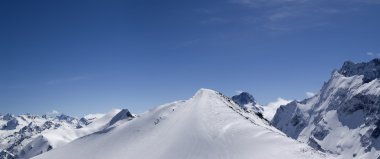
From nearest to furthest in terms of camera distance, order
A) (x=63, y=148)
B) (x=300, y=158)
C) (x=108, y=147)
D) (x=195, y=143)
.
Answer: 1. (x=300, y=158)
2. (x=195, y=143)
3. (x=108, y=147)
4. (x=63, y=148)

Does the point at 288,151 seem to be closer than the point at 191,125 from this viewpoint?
Yes

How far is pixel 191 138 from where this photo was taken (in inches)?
2694

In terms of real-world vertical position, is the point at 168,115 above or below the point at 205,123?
above

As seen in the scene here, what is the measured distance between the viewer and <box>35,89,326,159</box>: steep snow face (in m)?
57.6

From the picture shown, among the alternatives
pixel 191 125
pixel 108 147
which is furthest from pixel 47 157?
pixel 191 125

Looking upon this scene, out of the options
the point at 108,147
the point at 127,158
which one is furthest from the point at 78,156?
the point at 127,158

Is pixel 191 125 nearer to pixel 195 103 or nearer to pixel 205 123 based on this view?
pixel 205 123

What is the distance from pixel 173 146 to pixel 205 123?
838 centimetres

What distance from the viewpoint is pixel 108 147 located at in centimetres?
7994

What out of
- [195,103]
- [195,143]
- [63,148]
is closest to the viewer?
[195,143]

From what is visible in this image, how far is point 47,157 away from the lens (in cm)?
8450

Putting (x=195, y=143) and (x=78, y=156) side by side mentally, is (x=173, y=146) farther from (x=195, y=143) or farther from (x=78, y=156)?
(x=78, y=156)

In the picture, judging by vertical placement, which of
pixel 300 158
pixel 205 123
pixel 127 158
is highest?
pixel 205 123

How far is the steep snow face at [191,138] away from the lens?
57562mm
